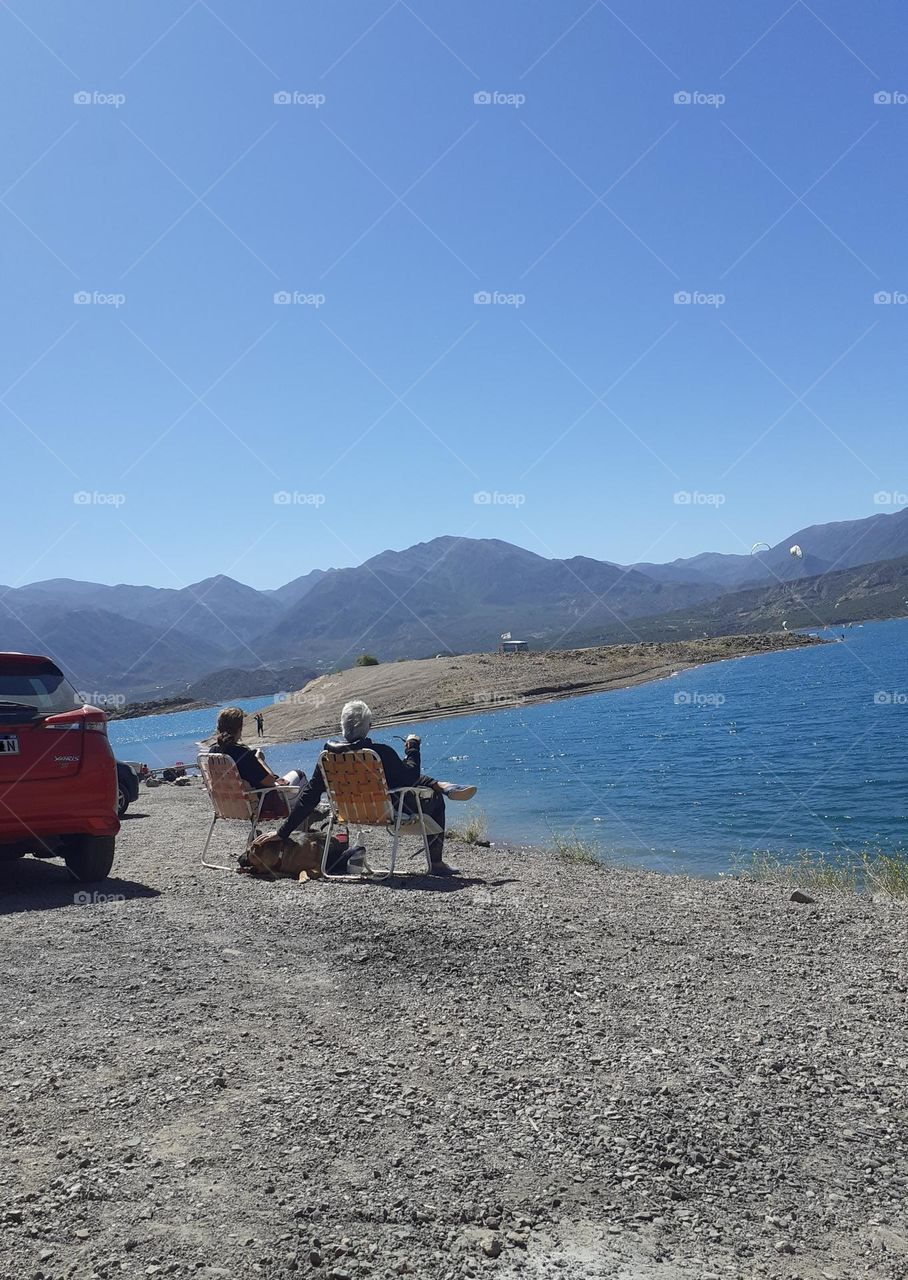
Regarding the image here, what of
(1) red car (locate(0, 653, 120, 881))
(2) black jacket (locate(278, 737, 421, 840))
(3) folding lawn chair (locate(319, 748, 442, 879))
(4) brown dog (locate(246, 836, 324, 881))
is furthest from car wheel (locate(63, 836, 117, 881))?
(3) folding lawn chair (locate(319, 748, 442, 879))

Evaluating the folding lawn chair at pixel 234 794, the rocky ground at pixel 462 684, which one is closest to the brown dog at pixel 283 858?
the folding lawn chair at pixel 234 794

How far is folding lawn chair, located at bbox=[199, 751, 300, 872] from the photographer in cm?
1089

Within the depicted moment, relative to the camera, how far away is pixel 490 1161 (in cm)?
355

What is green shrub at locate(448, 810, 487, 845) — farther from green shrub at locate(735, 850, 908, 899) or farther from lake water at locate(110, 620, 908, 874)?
green shrub at locate(735, 850, 908, 899)

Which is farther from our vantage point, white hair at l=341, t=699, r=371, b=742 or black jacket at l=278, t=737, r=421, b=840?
white hair at l=341, t=699, r=371, b=742

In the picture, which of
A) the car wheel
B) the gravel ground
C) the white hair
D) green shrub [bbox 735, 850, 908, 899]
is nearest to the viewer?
the gravel ground

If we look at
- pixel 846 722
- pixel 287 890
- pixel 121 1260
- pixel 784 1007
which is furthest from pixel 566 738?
pixel 121 1260

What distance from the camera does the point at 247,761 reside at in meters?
11.1

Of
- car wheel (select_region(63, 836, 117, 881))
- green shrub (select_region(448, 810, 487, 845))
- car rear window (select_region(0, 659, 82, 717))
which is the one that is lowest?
green shrub (select_region(448, 810, 487, 845))

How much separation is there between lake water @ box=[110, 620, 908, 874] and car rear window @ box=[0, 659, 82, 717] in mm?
9680

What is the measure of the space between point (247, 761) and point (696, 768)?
63.8 feet

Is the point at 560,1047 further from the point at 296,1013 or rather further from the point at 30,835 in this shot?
the point at 30,835

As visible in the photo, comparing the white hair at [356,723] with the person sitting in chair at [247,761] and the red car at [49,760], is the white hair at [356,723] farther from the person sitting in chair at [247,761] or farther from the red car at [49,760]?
the red car at [49,760]

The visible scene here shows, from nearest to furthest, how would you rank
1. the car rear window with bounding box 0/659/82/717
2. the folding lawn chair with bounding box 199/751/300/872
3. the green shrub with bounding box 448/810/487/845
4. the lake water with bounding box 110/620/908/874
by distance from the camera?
1. the car rear window with bounding box 0/659/82/717
2. the folding lawn chair with bounding box 199/751/300/872
3. the green shrub with bounding box 448/810/487/845
4. the lake water with bounding box 110/620/908/874
